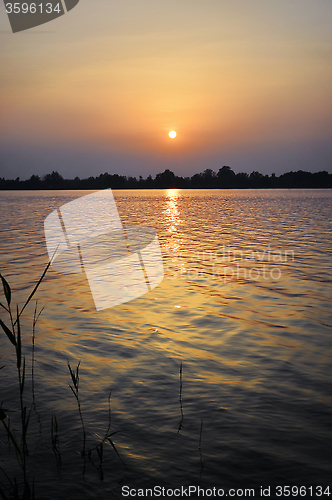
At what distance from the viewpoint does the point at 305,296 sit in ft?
42.4

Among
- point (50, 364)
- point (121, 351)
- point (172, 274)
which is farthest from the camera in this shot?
point (172, 274)

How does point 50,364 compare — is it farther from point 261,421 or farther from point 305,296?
point 305,296

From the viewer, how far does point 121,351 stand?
28.1 ft

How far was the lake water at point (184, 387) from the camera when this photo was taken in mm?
4852

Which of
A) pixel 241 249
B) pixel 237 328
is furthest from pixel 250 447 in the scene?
pixel 241 249

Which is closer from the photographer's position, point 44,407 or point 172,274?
point 44,407

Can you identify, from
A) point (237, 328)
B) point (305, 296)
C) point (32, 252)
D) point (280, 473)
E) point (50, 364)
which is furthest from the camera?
point (32, 252)

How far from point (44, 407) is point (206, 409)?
252 centimetres

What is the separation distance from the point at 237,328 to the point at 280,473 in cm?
530

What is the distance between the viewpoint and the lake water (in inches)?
191

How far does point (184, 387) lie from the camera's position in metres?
6.96

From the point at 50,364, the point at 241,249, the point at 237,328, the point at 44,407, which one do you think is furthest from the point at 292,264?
the point at 44,407

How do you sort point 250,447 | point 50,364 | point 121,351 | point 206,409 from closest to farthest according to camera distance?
point 250,447
point 206,409
point 50,364
point 121,351

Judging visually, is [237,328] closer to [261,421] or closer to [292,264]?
[261,421]
